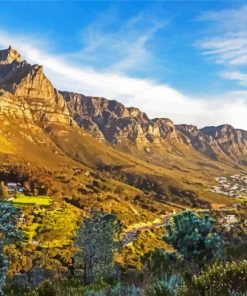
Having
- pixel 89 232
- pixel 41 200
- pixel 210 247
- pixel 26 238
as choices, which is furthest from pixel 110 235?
pixel 41 200

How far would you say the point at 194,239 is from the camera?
38.3 metres

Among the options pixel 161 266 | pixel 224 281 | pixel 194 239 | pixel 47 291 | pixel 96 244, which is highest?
pixel 224 281

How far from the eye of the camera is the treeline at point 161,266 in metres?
12.4

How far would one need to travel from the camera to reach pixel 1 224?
2608 centimetres

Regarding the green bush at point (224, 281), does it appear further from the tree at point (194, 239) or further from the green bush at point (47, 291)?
the tree at point (194, 239)

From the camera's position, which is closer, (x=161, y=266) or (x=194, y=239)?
(x=161, y=266)

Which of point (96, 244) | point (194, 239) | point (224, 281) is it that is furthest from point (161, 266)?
point (96, 244)

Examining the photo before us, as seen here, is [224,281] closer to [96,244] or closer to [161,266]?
[161,266]

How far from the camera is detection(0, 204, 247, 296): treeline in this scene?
12372 mm

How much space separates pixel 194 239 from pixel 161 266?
74.0 ft

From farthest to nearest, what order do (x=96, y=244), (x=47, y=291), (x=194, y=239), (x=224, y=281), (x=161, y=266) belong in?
(x=96, y=244), (x=194, y=239), (x=47, y=291), (x=161, y=266), (x=224, y=281)

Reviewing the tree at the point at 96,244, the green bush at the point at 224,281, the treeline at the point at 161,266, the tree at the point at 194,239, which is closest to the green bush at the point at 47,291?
the treeline at the point at 161,266

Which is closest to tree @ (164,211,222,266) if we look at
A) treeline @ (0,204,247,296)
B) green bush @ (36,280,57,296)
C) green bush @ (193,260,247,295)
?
treeline @ (0,204,247,296)

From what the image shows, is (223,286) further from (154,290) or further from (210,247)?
(210,247)
